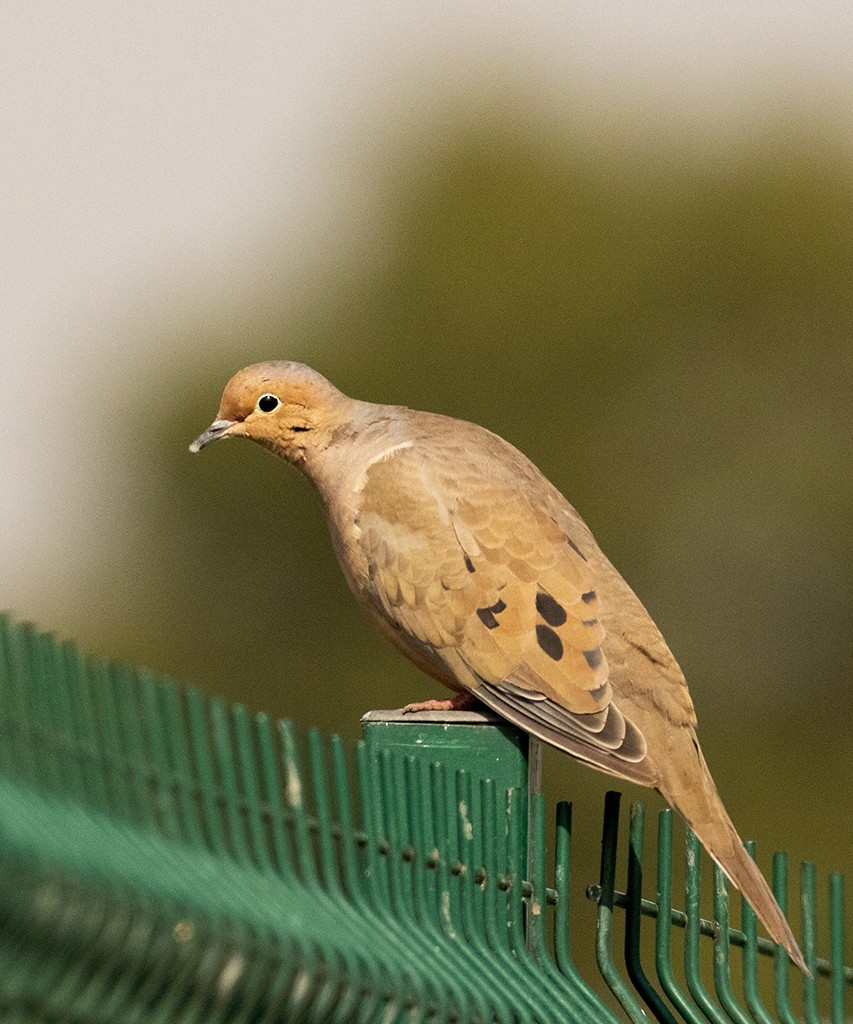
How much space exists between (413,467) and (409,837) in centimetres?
219

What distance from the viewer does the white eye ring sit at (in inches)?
238

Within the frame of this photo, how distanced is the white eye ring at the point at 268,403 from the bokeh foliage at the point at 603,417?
→ 37.0ft

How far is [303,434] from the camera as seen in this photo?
608cm

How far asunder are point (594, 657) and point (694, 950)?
4.83 feet

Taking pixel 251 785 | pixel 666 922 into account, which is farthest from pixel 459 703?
pixel 251 785

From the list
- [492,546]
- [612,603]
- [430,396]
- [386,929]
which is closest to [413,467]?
[492,546]

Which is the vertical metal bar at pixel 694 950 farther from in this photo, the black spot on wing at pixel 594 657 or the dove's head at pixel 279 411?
the dove's head at pixel 279 411

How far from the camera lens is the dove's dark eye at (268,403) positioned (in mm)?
6055

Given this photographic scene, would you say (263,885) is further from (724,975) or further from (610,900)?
(724,975)

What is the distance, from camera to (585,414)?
21750 mm

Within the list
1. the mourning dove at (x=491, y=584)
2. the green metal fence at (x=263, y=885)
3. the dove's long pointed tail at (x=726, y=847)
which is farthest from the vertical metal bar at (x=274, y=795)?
the mourning dove at (x=491, y=584)

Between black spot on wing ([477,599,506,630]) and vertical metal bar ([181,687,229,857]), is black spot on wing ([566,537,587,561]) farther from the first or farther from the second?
vertical metal bar ([181,687,229,857])

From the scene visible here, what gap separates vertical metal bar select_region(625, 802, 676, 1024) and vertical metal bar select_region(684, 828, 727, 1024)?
8 centimetres

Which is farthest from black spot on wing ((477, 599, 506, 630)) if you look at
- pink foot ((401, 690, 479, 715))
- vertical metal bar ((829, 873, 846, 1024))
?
vertical metal bar ((829, 873, 846, 1024))
